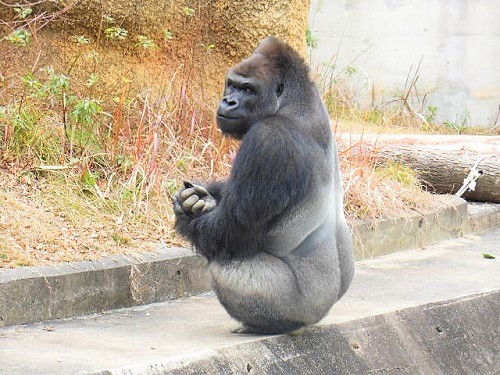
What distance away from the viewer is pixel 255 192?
13.1ft

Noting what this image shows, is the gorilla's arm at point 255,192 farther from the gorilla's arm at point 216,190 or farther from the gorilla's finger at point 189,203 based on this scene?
the gorilla's arm at point 216,190

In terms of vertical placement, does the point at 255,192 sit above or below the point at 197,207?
above

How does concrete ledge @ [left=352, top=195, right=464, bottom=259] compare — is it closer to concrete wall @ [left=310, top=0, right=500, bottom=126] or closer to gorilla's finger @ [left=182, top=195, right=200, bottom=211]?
gorilla's finger @ [left=182, top=195, right=200, bottom=211]

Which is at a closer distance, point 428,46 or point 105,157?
point 105,157

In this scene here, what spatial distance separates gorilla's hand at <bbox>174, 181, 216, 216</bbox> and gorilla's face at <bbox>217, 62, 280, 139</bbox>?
12.5 inches

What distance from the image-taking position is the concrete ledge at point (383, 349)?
3.76m

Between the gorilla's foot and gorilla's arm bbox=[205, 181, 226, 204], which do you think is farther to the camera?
gorilla's arm bbox=[205, 181, 226, 204]

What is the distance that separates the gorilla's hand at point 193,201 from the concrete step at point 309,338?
0.59m

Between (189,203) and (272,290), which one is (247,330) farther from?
(189,203)

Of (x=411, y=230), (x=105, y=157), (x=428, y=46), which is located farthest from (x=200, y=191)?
(x=428, y=46)

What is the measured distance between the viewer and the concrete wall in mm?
13672

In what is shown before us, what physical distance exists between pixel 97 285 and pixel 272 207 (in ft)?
4.26

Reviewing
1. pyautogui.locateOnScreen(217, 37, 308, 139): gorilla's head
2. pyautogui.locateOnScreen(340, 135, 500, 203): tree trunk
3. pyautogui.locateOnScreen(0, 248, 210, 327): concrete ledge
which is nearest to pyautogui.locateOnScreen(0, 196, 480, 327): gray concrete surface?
pyautogui.locateOnScreen(0, 248, 210, 327): concrete ledge

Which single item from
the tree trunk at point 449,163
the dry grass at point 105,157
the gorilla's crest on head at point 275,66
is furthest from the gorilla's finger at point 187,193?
the tree trunk at point 449,163
